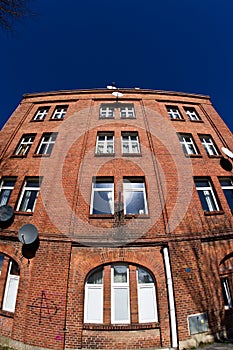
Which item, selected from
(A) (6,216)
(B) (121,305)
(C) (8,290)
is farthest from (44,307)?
(A) (6,216)

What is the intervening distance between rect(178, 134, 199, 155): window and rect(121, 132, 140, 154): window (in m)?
2.65

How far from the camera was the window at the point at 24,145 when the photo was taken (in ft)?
33.9

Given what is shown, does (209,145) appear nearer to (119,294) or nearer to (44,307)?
(119,294)

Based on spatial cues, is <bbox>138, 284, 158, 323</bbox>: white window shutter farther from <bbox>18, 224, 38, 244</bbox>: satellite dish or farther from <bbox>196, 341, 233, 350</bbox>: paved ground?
<bbox>18, 224, 38, 244</bbox>: satellite dish

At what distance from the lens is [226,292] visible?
7.26 meters

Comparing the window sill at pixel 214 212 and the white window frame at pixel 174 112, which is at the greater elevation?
the white window frame at pixel 174 112

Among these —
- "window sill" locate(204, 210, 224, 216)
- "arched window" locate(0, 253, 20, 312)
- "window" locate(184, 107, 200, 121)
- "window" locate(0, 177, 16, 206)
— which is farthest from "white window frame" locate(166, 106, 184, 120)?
"arched window" locate(0, 253, 20, 312)

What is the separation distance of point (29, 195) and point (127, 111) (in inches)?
319

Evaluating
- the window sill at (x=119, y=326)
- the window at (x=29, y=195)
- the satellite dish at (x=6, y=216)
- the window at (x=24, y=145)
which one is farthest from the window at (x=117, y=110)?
the window sill at (x=119, y=326)

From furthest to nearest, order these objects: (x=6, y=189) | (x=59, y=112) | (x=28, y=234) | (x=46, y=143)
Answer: (x=59, y=112)
(x=46, y=143)
(x=6, y=189)
(x=28, y=234)

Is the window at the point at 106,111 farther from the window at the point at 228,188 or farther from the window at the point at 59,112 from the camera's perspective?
the window at the point at 228,188

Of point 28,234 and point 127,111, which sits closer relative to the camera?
point 28,234

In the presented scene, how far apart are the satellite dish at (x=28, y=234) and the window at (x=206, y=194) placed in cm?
742

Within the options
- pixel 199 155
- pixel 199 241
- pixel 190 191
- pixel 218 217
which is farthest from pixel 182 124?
pixel 199 241
